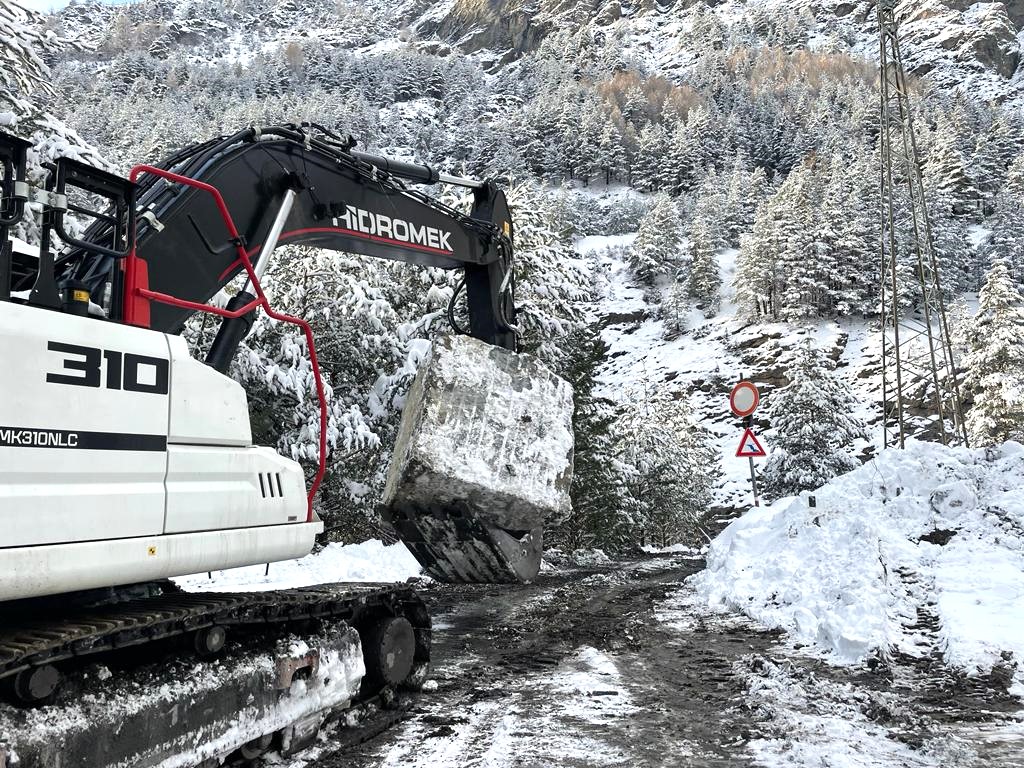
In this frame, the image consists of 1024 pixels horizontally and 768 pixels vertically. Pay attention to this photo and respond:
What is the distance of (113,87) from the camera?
554 ft

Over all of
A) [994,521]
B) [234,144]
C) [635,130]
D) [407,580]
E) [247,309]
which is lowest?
[407,580]

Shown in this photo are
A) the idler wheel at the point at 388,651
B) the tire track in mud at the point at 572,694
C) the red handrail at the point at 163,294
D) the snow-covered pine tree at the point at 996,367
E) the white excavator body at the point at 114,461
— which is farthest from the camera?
the snow-covered pine tree at the point at 996,367

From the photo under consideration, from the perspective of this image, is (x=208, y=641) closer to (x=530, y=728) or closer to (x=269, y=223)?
(x=530, y=728)

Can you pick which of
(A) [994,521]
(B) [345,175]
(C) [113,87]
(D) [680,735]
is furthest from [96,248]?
(C) [113,87]

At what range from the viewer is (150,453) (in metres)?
4.03

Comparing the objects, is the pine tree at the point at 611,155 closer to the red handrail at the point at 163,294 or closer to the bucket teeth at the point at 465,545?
the bucket teeth at the point at 465,545

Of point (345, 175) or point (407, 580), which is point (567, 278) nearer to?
point (407, 580)

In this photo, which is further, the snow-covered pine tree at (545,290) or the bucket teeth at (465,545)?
the snow-covered pine tree at (545,290)

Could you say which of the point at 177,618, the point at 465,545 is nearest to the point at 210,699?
the point at 177,618

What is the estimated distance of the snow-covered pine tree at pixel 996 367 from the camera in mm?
34375

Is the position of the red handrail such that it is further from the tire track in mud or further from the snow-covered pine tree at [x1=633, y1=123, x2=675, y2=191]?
the snow-covered pine tree at [x1=633, y1=123, x2=675, y2=191]

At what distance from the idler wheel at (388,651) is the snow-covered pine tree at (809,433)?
3015 cm

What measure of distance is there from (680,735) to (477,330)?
Answer: 461cm

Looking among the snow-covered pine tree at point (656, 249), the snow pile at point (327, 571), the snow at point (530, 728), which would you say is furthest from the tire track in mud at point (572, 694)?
the snow-covered pine tree at point (656, 249)
